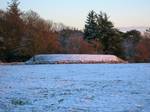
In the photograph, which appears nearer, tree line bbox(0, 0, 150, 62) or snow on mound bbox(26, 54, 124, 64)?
snow on mound bbox(26, 54, 124, 64)

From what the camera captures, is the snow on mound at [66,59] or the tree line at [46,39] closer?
the snow on mound at [66,59]

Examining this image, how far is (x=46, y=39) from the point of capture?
6016 cm

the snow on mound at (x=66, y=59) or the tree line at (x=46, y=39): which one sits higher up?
the tree line at (x=46, y=39)

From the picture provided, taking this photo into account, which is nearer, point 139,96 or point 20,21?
point 139,96

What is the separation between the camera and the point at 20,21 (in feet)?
203

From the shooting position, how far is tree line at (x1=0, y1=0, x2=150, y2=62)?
57.9 m

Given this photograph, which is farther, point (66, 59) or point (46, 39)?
point (46, 39)

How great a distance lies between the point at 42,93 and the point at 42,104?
287 cm

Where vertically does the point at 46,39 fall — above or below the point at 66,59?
above

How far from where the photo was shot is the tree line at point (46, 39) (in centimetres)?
5788

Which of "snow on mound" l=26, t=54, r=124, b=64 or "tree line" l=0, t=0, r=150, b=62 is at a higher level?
"tree line" l=0, t=0, r=150, b=62

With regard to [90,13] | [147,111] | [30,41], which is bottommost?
[147,111]

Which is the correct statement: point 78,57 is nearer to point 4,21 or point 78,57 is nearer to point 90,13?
point 4,21

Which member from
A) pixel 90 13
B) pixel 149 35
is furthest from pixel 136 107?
pixel 149 35
